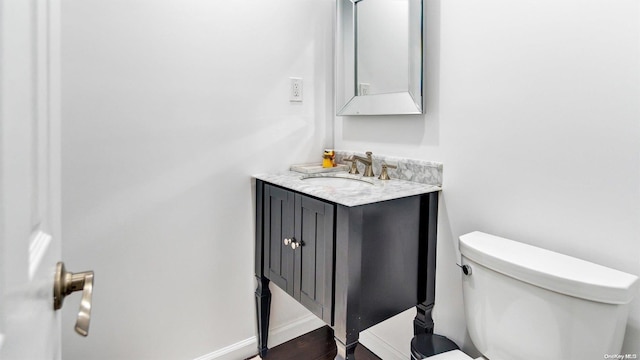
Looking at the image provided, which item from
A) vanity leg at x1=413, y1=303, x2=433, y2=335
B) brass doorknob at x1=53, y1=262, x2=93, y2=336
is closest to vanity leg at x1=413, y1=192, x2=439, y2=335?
vanity leg at x1=413, y1=303, x2=433, y2=335

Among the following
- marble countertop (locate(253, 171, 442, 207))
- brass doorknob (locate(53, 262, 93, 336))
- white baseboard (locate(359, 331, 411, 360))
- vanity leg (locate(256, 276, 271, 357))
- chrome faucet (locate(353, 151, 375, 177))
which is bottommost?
white baseboard (locate(359, 331, 411, 360))

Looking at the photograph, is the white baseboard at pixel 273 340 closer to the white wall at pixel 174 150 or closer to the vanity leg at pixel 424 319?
the white wall at pixel 174 150

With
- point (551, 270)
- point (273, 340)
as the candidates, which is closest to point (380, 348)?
point (273, 340)

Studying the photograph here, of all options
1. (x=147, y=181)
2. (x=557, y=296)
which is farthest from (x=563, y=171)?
(x=147, y=181)

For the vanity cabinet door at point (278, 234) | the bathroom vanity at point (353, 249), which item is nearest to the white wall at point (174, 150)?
the vanity cabinet door at point (278, 234)

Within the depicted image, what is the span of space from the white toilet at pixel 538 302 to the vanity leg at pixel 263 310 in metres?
0.86

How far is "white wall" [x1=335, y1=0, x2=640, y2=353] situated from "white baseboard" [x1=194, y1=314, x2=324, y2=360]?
76 cm

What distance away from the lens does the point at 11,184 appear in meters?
0.29

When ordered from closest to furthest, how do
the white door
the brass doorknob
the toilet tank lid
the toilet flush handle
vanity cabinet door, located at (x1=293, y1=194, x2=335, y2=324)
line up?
the white door < the brass doorknob < the toilet tank lid < the toilet flush handle < vanity cabinet door, located at (x1=293, y1=194, x2=335, y2=324)

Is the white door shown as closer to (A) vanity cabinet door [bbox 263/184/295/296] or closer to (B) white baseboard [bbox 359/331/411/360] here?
(A) vanity cabinet door [bbox 263/184/295/296]

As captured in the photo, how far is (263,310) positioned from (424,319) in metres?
0.75

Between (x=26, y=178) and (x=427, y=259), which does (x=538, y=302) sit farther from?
(x=26, y=178)

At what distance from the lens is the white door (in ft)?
0.89

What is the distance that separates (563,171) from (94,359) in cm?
177
